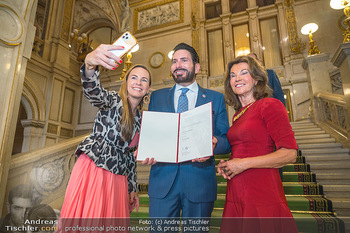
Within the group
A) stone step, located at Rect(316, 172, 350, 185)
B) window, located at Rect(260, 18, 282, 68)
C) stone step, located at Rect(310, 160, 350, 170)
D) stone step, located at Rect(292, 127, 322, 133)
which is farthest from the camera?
window, located at Rect(260, 18, 282, 68)

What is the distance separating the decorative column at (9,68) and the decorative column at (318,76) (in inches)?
279

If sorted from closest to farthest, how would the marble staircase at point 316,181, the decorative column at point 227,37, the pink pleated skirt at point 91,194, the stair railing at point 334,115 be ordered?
the pink pleated skirt at point 91,194 → the marble staircase at point 316,181 → the stair railing at point 334,115 → the decorative column at point 227,37

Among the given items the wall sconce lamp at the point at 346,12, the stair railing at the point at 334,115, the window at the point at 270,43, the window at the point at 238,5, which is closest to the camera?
the wall sconce lamp at the point at 346,12

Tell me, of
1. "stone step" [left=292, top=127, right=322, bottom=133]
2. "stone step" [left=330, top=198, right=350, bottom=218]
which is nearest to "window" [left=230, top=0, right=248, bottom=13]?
"stone step" [left=292, top=127, right=322, bottom=133]

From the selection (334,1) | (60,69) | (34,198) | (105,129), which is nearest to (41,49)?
(60,69)

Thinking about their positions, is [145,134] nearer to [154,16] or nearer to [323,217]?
[323,217]

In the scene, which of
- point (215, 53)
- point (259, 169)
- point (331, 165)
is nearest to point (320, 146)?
point (331, 165)

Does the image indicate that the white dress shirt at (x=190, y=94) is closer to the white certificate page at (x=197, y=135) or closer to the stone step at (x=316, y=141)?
the white certificate page at (x=197, y=135)

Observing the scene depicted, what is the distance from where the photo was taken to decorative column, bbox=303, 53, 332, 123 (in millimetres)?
6332

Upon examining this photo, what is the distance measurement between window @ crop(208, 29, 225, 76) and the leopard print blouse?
394 inches

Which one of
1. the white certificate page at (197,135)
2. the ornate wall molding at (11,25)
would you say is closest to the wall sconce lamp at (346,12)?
the white certificate page at (197,135)

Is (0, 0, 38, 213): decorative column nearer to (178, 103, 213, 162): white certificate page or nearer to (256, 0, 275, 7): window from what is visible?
(178, 103, 213, 162): white certificate page

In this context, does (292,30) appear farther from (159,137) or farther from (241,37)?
(159,137)

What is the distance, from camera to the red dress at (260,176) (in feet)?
3.96
